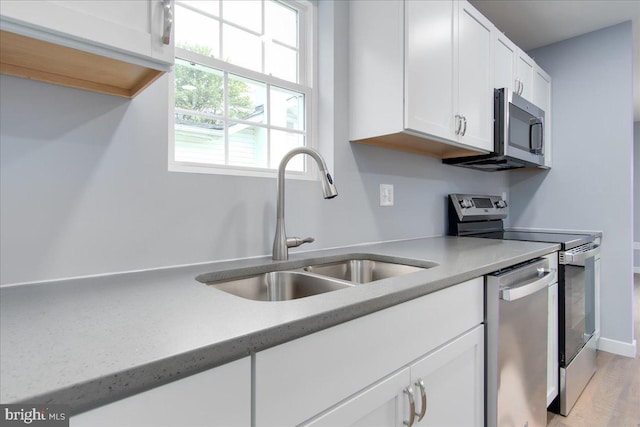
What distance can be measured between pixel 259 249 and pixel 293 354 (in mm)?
747

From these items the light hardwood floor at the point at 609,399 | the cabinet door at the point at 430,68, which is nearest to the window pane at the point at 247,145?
the cabinet door at the point at 430,68

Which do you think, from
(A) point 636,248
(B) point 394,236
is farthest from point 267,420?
(A) point 636,248

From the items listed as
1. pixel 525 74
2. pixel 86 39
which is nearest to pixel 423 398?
pixel 86 39

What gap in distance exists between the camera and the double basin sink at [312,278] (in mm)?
1084

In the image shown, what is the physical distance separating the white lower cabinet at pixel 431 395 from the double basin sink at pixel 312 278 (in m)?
0.28

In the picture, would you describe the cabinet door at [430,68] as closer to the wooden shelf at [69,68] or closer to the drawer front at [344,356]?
the drawer front at [344,356]

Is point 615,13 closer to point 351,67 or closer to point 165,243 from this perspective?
point 351,67

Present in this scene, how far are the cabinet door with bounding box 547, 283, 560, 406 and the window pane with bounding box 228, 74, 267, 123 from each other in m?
1.73

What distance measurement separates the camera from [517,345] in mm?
1337

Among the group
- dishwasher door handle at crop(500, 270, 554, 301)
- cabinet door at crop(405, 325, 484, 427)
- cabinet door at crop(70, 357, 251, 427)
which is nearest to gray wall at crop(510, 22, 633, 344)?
dishwasher door handle at crop(500, 270, 554, 301)

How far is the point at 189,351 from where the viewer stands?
488 mm

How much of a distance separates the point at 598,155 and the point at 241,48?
2.92m

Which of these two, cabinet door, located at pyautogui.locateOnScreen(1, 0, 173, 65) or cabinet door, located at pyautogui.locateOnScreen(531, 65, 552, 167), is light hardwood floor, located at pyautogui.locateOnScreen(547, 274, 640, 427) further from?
cabinet door, located at pyautogui.locateOnScreen(1, 0, 173, 65)

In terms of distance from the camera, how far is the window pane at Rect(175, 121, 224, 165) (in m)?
1.24
